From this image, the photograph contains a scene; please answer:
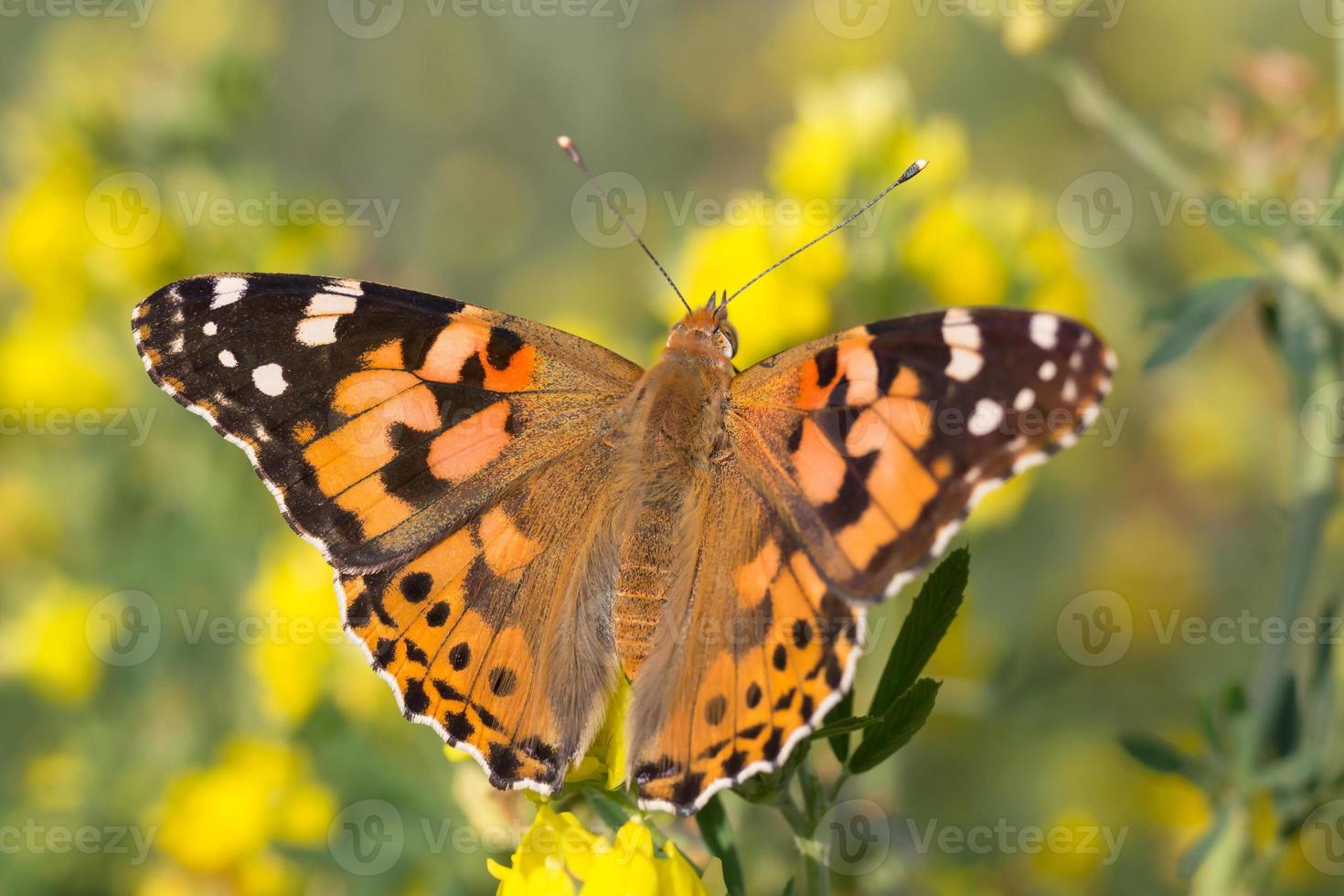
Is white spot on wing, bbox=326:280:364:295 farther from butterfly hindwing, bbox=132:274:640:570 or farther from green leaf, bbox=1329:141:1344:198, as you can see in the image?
green leaf, bbox=1329:141:1344:198

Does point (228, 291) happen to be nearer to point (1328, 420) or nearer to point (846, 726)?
point (846, 726)

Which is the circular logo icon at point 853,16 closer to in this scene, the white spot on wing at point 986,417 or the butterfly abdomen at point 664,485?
the butterfly abdomen at point 664,485

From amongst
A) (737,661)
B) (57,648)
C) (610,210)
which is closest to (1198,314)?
(737,661)

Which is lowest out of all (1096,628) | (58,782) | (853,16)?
(1096,628)

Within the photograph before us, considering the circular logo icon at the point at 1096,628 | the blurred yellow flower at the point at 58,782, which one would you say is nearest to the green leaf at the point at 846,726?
the blurred yellow flower at the point at 58,782

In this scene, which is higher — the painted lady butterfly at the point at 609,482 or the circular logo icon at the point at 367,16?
the circular logo icon at the point at 367,16

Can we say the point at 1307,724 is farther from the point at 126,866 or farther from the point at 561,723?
the point at 126,866
